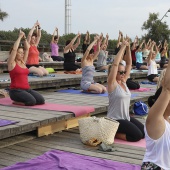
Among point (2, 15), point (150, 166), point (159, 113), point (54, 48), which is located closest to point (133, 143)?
point (150, 166)

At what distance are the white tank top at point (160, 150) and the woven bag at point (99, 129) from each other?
2.38 metres

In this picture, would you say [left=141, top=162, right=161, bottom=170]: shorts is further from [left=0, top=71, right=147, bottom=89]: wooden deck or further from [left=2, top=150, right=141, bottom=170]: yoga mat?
[left=0, top=71, right=147, bottom=89]: wooden deck

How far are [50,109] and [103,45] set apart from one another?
8891 millimetres

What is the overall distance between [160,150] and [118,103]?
2.99m

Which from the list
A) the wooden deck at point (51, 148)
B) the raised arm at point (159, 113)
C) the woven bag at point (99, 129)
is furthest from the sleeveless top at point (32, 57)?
the raised arm at point (159, 113)

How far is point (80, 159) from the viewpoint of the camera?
434cm

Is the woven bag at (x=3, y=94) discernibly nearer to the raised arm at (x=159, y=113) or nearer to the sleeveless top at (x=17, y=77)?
the sleeveless top at (x=17, y=77)

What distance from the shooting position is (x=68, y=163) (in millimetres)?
4152

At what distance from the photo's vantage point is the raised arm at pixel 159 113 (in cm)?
226

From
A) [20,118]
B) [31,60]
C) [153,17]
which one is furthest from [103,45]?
[153,17]

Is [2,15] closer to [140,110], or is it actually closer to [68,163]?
[140,110]

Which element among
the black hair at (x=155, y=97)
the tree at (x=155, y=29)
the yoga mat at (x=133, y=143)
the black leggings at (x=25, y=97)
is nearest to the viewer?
the black hair at (x=155, y=97)

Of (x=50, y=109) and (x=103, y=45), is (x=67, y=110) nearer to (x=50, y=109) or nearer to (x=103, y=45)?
(x=50, y=109)

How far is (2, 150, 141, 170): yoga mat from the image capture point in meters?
4.01
